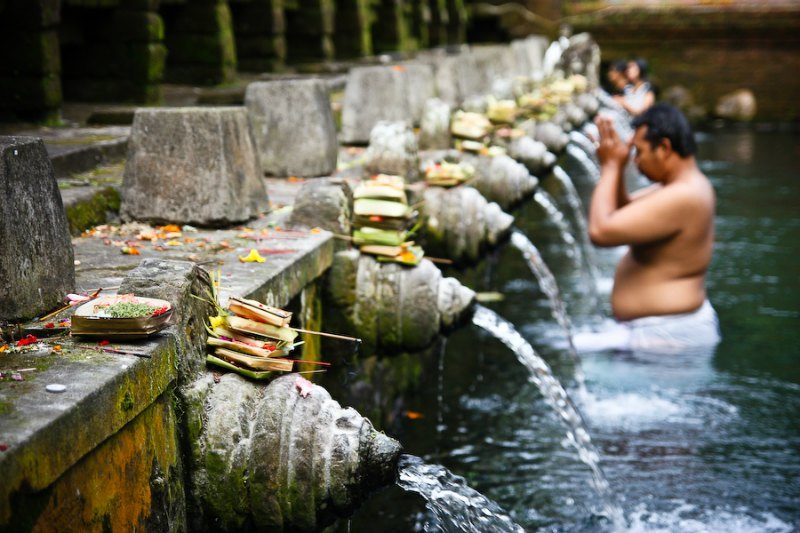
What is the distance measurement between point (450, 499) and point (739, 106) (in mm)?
19511

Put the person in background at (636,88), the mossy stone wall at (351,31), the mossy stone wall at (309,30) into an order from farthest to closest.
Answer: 1. the mossy stone wall at (351,31)
2. the person in background at (636,88)
3. the mossy stone wall at (309,30)

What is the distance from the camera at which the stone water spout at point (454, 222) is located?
4.57 m

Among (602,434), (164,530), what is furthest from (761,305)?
(164,530)

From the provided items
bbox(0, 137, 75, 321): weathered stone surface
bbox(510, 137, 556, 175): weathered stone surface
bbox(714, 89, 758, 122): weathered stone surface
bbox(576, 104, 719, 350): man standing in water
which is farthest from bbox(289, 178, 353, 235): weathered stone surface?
bbox(714, 89, 758, 122): weathered stone surface

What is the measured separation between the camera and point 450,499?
275 cm

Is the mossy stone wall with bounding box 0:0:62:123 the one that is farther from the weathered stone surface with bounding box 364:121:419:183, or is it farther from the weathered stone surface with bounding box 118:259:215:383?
the weathered stone surface with bounding box 118:259:215:383

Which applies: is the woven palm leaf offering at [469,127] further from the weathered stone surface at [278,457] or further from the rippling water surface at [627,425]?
the weathered stone surface at [278,457]

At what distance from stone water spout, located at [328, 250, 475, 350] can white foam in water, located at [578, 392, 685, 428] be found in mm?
1667

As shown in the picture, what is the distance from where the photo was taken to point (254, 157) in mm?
3947

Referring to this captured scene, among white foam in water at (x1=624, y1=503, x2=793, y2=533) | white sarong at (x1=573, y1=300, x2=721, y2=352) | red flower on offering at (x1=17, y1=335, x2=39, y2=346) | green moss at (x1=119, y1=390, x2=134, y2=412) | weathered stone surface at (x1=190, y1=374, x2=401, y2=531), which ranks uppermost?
red flower on offering at (x1=17, y1=335, x2=39, y2=346)

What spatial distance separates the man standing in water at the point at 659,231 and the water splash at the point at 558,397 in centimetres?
109

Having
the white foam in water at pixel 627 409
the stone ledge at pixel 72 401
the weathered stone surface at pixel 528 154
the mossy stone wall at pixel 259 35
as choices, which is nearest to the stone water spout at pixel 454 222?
the white foam in water at pixel 627 409

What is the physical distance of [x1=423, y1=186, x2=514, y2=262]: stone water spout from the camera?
4.57 metres

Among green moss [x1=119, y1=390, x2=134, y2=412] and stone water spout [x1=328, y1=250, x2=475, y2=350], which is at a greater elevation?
green moss [x1=119, y1=390, x2=134, y2=412]
